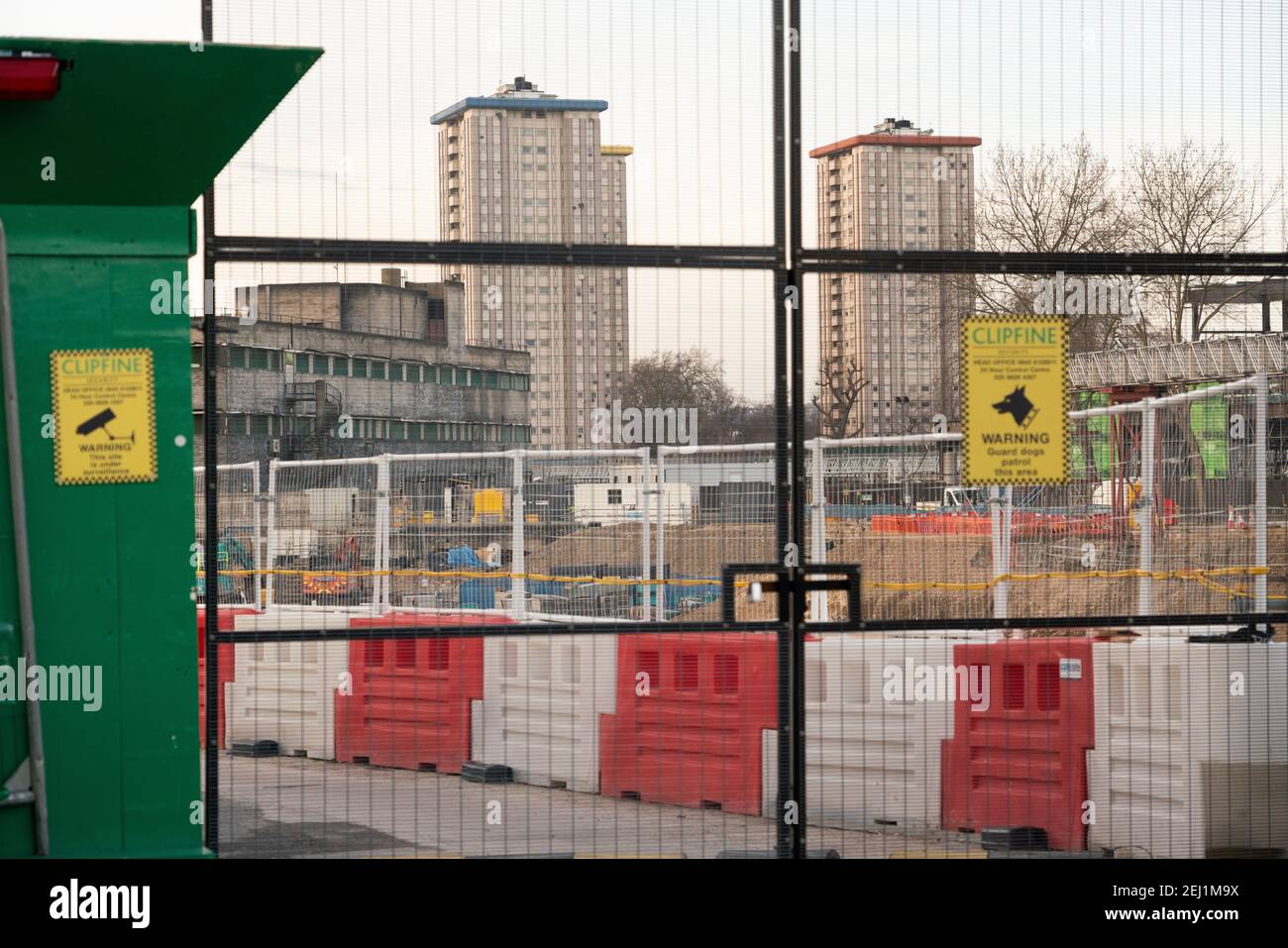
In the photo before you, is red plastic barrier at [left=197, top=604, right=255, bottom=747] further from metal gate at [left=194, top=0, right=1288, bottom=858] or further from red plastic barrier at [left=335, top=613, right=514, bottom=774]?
red plastic barrier at [left=335, top=613, right=514, bottom=774]

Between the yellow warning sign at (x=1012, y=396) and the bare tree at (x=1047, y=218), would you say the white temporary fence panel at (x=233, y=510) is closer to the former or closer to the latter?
the yellow warning sign at (x=1012, y=396)

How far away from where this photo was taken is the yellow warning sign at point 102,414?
5547 mm

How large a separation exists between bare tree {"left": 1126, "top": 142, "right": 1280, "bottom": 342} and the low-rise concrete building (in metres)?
2.86

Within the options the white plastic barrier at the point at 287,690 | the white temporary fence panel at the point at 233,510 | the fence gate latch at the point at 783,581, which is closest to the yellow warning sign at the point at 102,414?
the white temporary fence panel at the point at 233,510

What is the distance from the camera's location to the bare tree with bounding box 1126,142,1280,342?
21.5 ft

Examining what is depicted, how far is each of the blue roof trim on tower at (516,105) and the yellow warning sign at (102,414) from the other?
5.11 feet

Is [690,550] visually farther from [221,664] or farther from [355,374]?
[221,664]

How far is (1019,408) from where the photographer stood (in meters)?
6.24

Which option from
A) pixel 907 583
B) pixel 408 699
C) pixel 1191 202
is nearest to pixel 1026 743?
pixel 907 583

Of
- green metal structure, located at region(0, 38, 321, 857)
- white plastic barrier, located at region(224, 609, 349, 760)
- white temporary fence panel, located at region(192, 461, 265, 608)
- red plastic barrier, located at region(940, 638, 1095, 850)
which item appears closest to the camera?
green metal structure, located at region(0, 38, 321, 857)

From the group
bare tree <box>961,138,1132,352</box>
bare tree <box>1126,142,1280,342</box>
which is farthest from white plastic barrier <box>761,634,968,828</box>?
bare tree <box>1126,142,1280,342</box>

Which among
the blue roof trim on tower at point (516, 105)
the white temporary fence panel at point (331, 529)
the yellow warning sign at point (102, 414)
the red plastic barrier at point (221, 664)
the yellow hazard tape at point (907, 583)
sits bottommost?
the red plastic barrier at point (221, 664)

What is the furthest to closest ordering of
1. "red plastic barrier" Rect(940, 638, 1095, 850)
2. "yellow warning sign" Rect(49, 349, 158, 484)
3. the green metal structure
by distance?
"red plastic barrier" Rect(940, 638, 1095, 850) → "yellow warning sign" Rect(49, 349, 158, 484) → the green metal structure

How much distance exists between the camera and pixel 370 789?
239 inches
